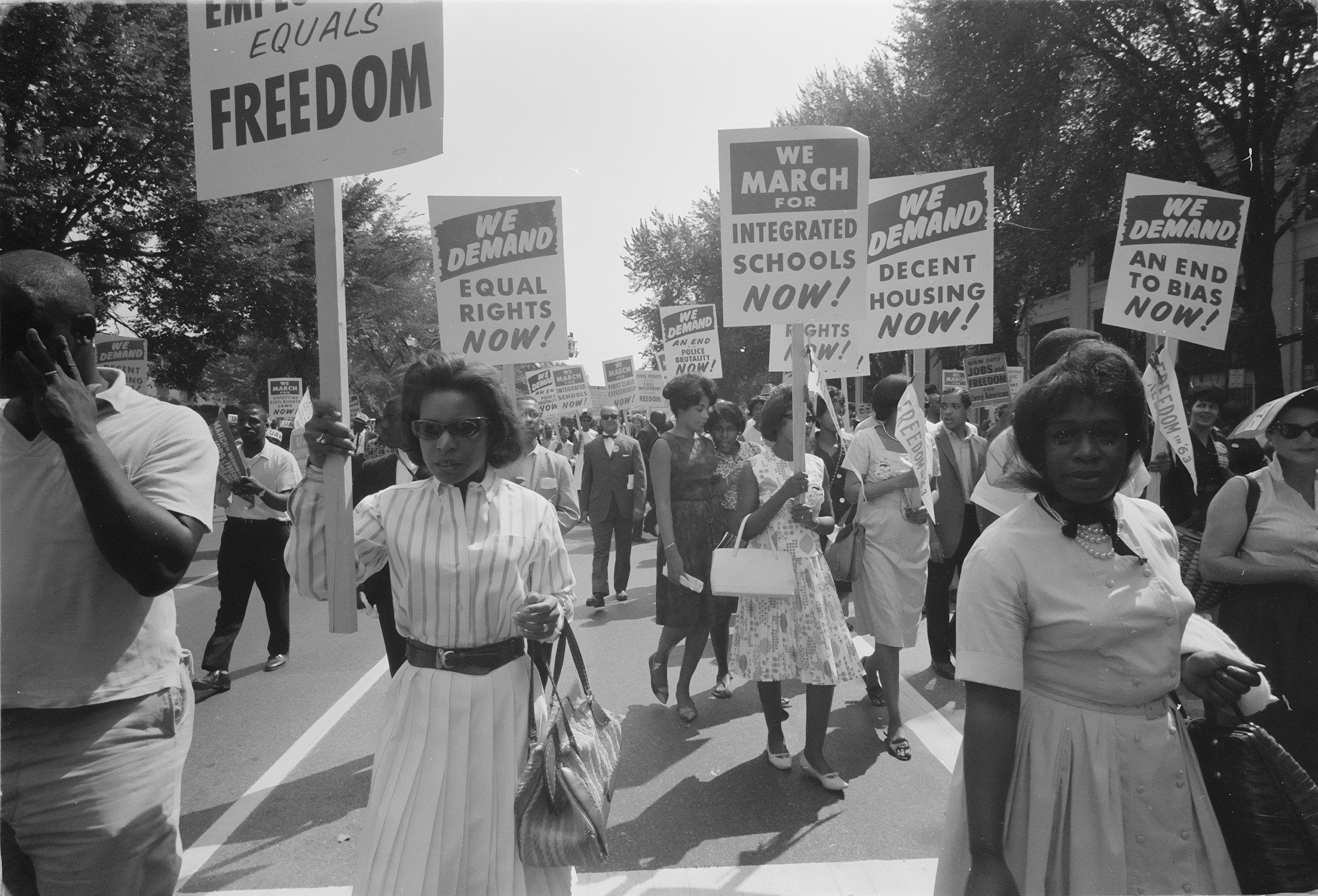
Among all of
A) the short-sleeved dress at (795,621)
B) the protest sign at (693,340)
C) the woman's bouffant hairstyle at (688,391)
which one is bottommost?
the short-sleeved dress at (795,621)

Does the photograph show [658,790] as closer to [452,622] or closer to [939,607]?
[452,622]

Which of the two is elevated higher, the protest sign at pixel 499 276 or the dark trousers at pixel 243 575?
the protest sign at pixel 499 276

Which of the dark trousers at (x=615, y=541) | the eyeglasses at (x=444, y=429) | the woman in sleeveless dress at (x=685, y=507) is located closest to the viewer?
the eyeglasses at (x=444, y=429)

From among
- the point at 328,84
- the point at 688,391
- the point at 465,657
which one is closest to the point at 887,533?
the point at 688,391

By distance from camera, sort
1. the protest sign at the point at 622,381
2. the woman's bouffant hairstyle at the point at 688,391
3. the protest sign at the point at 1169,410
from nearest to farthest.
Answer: the protest sign at the point at 1169,410 → the woman's bouffant hairstyle at the point at 688,391 → the protest sign at the point at 622,381

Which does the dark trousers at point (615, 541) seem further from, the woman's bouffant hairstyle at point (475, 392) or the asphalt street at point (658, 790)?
the woman's bouffant hairstyle at point (475, 392)

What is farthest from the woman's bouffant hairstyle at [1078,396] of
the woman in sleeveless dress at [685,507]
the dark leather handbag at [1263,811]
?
the woman in sleeveless dress at [685,507]

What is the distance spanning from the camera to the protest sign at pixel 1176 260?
606cm

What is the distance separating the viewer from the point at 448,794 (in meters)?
2.33

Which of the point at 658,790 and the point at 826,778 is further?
the point at 658,790

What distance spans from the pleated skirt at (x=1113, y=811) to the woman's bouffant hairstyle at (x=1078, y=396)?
1.78 feet

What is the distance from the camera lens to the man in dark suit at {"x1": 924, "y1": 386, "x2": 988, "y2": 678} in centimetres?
631

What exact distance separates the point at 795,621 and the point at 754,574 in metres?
0.38

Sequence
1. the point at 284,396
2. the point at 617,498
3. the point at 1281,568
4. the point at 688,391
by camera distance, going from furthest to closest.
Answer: the point at 284,396 → the point at 617,498 → the point at 688,391 → the point at 1281,568
